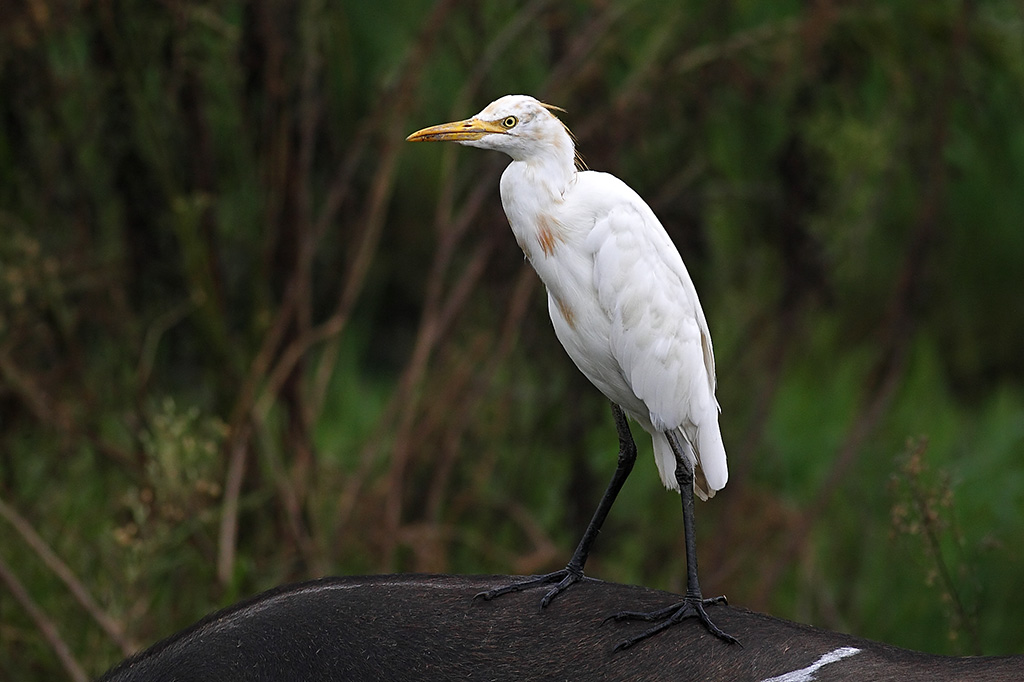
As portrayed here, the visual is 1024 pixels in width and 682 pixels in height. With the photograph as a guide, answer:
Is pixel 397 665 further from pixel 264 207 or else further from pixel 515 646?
pixel 264 207

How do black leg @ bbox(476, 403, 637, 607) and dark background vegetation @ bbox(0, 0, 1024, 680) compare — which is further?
dark background vegetation @ bbox(0, 0, 1024, 680)

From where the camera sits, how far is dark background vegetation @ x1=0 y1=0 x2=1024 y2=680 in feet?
10.3

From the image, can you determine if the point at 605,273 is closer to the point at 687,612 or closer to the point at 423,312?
the point at 687,612

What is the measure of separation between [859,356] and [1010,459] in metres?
0.98

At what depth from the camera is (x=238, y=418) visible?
123 inches

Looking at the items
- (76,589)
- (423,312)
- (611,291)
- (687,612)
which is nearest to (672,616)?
(687,612)

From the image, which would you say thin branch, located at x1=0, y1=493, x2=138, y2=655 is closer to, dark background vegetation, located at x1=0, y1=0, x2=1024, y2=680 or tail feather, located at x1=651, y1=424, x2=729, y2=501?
dark background vegetation, located at x1=0, y1=0, x2=1024, y2=680

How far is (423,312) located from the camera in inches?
155

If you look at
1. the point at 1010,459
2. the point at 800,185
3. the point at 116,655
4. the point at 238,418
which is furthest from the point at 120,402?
the point at 1010,459

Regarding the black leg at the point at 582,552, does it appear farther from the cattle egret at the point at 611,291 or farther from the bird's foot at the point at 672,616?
the bird's foot at the point at 672,616

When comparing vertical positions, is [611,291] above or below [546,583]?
above

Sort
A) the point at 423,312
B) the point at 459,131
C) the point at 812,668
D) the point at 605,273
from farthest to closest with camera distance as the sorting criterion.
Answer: the point at 423,312, the point at 605,273, the point at 459,131, the point at 812,668

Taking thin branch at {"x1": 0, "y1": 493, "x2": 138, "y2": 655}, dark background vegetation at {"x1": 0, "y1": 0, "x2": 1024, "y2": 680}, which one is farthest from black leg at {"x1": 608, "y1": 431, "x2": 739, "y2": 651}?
thin branch at {"x1": 0, "y1": 493, "x2": 138, "y2": 655}

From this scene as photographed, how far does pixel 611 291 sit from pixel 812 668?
0.62 m
